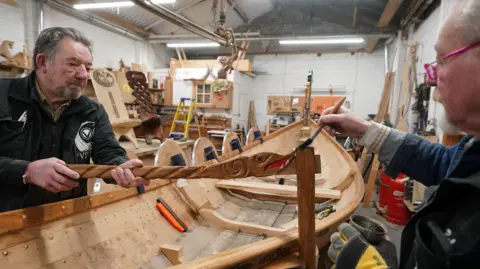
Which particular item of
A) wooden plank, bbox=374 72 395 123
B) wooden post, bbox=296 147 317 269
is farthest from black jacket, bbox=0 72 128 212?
wooden plank, bbox=374 72 395 123

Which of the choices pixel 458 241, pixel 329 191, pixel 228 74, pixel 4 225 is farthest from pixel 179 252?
pixel 228 74

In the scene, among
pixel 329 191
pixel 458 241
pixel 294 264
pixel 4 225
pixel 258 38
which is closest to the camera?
pixel 458 241

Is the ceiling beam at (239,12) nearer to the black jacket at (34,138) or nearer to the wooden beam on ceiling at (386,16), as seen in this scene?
the wooden beam on ceiling at (386,16)

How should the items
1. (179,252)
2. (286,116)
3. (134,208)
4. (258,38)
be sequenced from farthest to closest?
(286,116), (258,38), (134,208), (179,252)

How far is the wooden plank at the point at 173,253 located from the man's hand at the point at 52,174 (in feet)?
2.33

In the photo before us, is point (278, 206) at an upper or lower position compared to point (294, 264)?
lower

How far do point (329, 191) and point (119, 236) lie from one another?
188 centimetres

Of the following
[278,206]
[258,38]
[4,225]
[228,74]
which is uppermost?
[258,38]

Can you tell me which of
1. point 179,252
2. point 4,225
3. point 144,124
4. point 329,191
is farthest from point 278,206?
point 144,124

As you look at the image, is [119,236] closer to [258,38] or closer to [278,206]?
[278,206]

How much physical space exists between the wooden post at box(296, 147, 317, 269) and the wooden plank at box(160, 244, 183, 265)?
730 mm

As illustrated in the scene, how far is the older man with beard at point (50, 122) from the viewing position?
1.39 metres

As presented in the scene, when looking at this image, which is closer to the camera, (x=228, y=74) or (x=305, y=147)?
(x=305, y=147)

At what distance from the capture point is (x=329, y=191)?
8.55 ft
